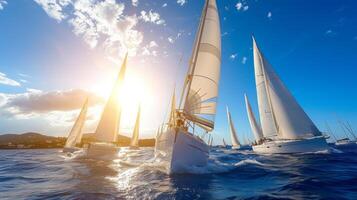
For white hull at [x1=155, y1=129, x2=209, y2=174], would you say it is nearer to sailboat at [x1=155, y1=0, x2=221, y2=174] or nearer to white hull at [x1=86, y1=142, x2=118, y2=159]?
sailboat at [x1=155, y1=0, x2=221, y2=174]

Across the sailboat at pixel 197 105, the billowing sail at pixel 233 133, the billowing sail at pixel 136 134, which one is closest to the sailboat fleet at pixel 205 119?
the sailboat at pixel 197 105

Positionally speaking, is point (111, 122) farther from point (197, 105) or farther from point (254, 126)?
point (254, 126)

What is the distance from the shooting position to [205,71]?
16344mm

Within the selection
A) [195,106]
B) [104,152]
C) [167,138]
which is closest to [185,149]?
[167,138]

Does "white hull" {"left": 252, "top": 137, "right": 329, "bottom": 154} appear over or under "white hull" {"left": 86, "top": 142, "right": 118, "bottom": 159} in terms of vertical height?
over

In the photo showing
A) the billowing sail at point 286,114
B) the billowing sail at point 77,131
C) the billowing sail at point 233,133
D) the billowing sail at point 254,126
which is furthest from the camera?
the billowing sail at point 233,133

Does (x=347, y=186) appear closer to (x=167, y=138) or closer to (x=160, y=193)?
(x=160, y=193)

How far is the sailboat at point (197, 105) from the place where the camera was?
12727mm

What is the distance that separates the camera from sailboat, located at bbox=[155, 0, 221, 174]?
501 inches

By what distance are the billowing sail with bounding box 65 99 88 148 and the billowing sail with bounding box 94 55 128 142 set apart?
16758mm

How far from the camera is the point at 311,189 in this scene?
8.93 meters

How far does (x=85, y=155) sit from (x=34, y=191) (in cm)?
1636

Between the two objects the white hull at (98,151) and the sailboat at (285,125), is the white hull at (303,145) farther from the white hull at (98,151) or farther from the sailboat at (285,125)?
the white hull at (98,151)

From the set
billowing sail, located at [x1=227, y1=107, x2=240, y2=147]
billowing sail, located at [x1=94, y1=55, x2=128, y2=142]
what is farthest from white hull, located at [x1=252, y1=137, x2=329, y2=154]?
billowing sail, located at [x1=227, y1=107, x2=240, y2=147]
